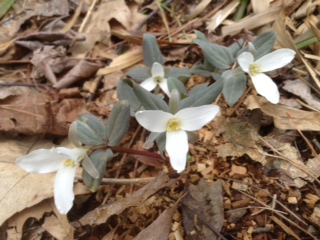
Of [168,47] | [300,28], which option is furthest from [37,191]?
[300,28]

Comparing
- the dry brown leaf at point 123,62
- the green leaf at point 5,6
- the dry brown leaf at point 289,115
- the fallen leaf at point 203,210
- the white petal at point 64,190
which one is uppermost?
the green leaf at point 5,6

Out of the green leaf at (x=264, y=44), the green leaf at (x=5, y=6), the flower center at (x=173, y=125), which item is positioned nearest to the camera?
the flower center at (x=173, y=125)

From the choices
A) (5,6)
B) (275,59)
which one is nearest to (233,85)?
(275,59)

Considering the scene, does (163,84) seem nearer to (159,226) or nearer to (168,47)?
(168,47)

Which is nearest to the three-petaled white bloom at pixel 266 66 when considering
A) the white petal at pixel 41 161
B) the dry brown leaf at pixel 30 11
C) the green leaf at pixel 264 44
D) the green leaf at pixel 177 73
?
the green leaf at pixel 264 44

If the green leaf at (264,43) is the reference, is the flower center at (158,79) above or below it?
below

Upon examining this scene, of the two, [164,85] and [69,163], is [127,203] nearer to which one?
[69,163]

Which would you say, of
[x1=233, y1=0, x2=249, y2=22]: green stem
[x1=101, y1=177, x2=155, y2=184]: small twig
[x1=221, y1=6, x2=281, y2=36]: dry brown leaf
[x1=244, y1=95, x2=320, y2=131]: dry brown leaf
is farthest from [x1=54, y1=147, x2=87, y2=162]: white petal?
[x1=233, y1=0, x2=249, y2=22]: green stem

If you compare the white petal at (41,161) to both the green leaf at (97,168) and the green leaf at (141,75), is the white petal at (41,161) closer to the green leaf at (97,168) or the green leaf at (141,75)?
the green leaf at (97,168)
